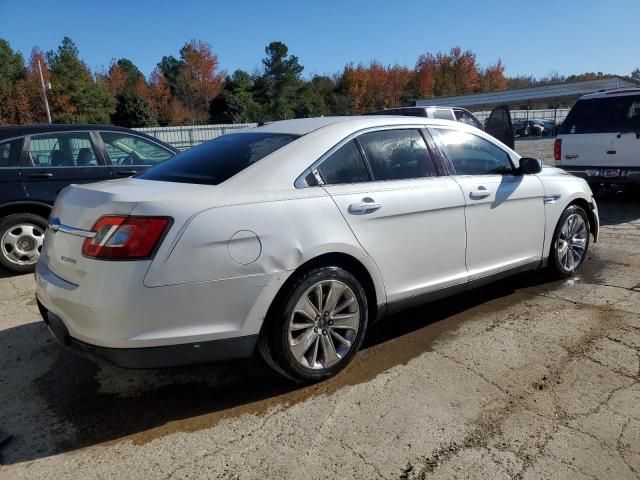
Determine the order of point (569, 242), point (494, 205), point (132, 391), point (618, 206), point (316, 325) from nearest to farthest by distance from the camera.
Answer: point (316, 325) < point (132, 391) < point (494, 205) < point (569, 242) < point (618, 206)

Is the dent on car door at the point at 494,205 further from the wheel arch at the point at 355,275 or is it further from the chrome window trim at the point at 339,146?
the wheel arch at the point at 355,275

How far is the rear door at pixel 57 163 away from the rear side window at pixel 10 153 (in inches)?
3.2

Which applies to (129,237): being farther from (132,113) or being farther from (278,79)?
(278,79)

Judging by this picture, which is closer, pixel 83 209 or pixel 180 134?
pixel 83 209

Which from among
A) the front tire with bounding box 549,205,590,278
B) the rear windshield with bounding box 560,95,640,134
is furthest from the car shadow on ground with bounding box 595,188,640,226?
the front tire with bounding box 549,205,590,278

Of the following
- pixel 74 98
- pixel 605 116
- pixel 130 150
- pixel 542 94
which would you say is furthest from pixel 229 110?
pixel 130 150

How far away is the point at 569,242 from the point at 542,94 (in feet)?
135

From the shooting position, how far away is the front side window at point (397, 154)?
3.64 meters

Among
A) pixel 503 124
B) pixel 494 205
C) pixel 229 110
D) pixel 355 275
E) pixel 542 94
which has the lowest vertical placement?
pixel 355 275

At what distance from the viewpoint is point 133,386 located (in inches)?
134

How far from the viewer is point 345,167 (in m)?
3.47

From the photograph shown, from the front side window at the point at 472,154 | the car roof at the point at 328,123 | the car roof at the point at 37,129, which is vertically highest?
the car roof at the point at 37,129

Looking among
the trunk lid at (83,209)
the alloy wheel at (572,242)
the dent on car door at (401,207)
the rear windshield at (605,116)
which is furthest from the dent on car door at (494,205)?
the rear windshield at (605,116)

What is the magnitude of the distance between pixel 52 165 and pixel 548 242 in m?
5.41
